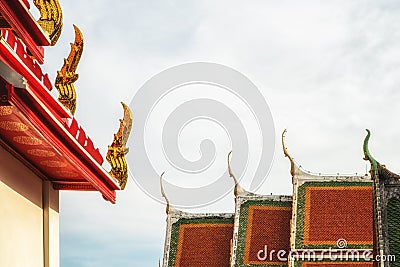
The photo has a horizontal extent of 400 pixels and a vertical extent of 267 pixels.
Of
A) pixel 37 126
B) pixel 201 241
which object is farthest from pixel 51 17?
pixel 201 241

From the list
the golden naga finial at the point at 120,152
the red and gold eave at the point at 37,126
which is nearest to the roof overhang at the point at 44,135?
the red and gold eave at the point at 37,126

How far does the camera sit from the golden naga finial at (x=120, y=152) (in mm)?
7875

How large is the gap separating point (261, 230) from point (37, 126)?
870 inches

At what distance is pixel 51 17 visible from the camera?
646 cm

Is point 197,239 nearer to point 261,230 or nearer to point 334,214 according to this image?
point 261,230

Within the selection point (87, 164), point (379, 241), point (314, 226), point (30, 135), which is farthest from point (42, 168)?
point (314, 226)

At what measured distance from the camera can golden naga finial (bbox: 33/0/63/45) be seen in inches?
250

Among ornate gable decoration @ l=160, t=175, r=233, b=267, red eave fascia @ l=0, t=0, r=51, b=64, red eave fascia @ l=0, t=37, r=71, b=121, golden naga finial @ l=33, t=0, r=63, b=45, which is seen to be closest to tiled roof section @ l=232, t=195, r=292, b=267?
ornate gable decoration @ l=160, t=175, r=233, b=267

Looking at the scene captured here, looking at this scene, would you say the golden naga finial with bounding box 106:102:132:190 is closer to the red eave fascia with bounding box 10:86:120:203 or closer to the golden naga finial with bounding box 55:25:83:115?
the red eave fascia with bounding box 10:86:120:203

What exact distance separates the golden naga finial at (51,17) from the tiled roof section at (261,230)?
68.0 ft

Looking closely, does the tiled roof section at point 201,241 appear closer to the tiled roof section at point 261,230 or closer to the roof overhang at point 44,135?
the tiled roof section at point 261,230

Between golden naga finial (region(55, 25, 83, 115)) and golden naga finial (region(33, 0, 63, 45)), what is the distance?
558mm

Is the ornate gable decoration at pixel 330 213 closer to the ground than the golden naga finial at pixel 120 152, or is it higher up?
higher up

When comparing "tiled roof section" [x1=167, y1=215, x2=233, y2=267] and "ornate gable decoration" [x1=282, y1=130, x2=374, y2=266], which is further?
"tiled roof section" [x1=167, y1=215, x2=233, y2=267]
